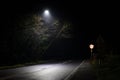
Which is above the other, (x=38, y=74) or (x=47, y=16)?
(x=47, y=16)

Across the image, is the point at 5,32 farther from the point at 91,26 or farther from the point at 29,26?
the point at 91,26

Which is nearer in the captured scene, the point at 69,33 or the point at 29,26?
the point at 29,26

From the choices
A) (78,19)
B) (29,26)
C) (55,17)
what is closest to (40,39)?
(29,26)

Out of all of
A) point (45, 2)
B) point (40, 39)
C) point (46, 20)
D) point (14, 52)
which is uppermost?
point (45, 2)

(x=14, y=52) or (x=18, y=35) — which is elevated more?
(x=18, y=35)

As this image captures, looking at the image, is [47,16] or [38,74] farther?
[47,16]

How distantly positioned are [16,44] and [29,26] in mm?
4521

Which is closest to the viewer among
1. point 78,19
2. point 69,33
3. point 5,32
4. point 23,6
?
point 5,32

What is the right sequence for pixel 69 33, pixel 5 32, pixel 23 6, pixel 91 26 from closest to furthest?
pixel 5 32 → pixel 23 6 → pixel 69 33 → pixel 91 26

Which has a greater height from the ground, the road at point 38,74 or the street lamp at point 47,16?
the street lamp at point 47,16

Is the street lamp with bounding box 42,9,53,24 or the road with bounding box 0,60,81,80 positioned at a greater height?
the street lamp with bounding box 42,9,53,24

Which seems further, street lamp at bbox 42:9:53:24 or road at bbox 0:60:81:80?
street lamp at bbox 42:9:53:24

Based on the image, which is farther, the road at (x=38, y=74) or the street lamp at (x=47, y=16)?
the street lamp at (x=47, y=16)

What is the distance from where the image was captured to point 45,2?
55.2 m
